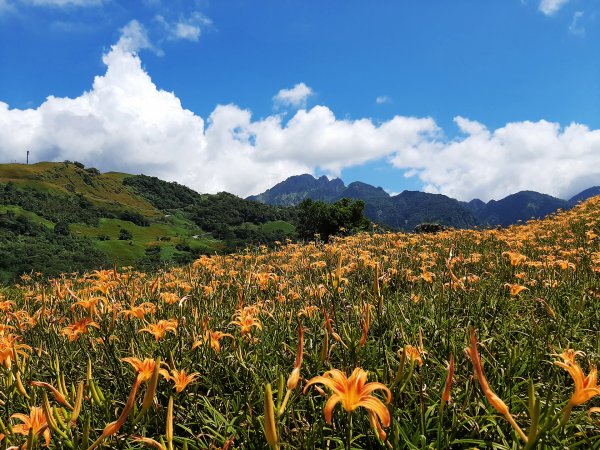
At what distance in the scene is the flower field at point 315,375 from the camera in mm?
1558

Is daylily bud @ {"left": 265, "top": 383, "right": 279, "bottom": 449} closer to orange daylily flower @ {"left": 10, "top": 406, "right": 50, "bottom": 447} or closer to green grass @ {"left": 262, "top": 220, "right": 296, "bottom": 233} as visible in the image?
orange daylily flower @ {"left": 10, "top": 406, "right": 50, "bottom": 447}

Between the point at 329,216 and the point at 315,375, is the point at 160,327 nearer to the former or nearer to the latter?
the point at 315,375

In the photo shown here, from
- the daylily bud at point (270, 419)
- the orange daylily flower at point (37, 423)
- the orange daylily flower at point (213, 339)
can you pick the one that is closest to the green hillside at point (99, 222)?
the orange daylily flower at point (213, 339)

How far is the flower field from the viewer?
1.56 metres

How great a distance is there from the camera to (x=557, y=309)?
407 cm

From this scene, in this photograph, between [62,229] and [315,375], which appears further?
[62,229]

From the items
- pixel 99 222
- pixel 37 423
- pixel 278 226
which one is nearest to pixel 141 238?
pixel 99 222

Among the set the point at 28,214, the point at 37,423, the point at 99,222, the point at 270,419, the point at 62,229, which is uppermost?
the point at 28,214

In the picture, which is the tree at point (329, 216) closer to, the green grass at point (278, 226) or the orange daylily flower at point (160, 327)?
the orange daylily flower at point (160, 327)

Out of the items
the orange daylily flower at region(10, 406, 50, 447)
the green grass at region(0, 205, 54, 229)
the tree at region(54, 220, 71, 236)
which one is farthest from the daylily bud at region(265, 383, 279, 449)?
the green grass at region(0, 205, 54, 229)

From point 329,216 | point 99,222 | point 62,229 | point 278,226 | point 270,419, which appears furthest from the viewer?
point 278,226

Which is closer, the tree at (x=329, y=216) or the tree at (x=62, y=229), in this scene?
the tree at (x=329, y=216)

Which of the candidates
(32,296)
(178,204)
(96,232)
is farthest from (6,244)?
(178,204)

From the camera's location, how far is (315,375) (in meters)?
2.77
